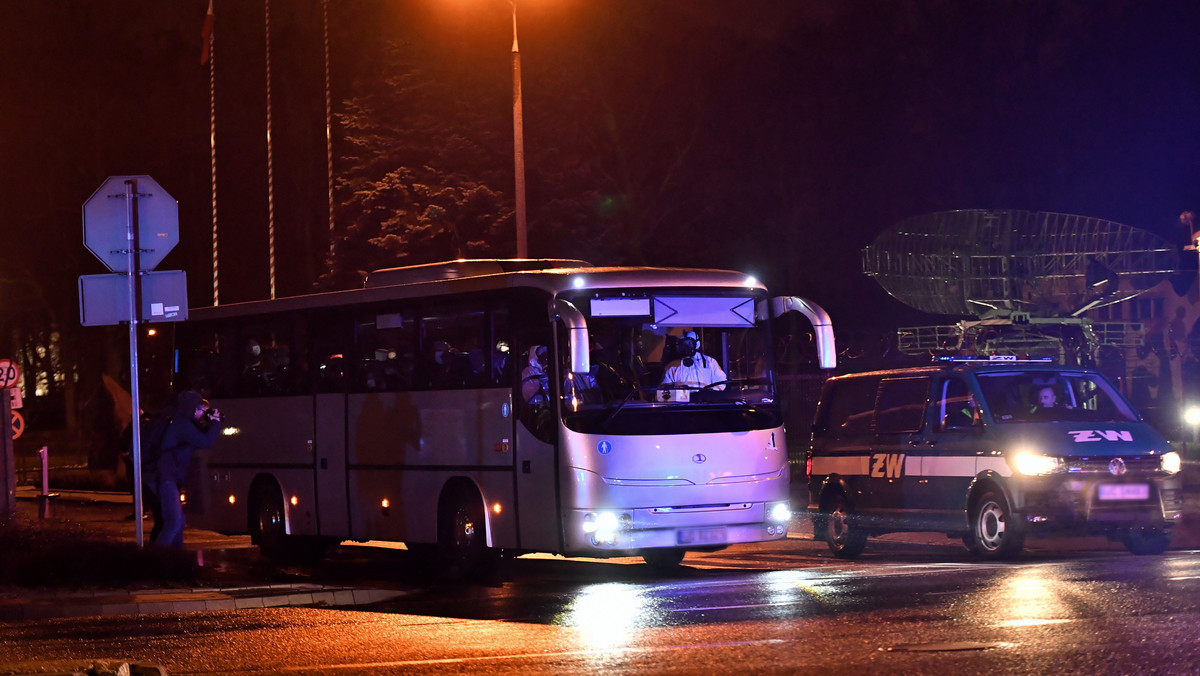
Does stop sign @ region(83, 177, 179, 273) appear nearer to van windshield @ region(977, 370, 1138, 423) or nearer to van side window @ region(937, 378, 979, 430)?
van side window @ region(937, 378, 979, 430)

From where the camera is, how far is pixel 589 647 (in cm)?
1052

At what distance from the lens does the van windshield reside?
16875mm

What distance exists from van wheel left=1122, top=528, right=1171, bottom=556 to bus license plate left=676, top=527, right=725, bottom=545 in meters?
4.18

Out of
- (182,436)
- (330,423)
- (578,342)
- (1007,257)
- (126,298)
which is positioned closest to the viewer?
(578,342)

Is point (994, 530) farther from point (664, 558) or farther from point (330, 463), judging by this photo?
point (330, 463)

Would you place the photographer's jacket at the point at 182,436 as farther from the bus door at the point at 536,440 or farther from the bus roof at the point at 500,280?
the bus door at the point at 536,440

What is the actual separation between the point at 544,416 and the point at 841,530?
13.9 ft

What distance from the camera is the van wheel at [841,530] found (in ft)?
59.9

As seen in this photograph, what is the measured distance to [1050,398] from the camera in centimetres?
1708

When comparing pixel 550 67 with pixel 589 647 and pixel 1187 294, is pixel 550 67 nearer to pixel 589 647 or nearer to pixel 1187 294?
pixel 589 647

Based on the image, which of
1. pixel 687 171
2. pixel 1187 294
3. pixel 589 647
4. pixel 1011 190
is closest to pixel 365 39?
pixel 687 171

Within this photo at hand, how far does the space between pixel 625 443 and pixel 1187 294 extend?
51110mm

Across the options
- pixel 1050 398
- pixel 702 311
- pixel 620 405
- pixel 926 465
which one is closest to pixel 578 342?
pixel 620 405

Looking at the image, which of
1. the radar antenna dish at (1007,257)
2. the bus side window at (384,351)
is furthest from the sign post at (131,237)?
the radar antenna dish at (1007,257)
